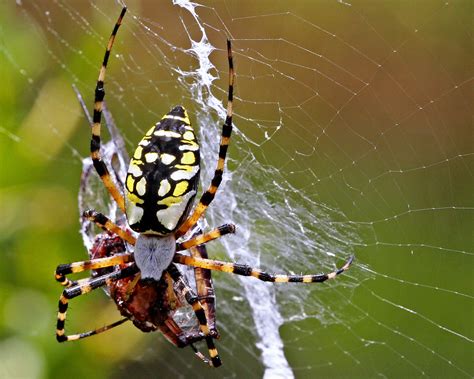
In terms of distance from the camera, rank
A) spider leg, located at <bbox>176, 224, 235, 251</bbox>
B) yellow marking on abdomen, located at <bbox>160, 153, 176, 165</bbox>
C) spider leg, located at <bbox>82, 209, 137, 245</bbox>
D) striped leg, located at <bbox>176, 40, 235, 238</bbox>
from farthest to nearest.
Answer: spider leg, located at <bbox>82, 209, 137, 245</bbox>, spider leg, located at <bbox>176, 224, 235, 251</bbox>, striped leg, located at <bbox>176, 40, 235, 238</bbox>, yellow marking on abdomen, located at <bbox>160, 153, 176, 165</bbox>

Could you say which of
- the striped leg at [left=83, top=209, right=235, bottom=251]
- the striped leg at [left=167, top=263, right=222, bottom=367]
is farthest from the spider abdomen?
the striped leg at [left=167, top=263, right=222, bottom=367]

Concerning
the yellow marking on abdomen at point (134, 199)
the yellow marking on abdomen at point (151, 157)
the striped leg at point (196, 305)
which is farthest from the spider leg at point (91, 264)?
the yellow marking on abdomen at point (151, 157)

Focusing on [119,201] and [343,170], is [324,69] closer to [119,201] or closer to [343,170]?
[343,170]

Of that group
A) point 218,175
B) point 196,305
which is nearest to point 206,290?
point 196,305

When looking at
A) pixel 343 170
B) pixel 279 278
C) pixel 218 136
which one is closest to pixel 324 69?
pixel 343 170

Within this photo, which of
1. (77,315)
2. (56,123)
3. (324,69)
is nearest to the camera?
(77,315)

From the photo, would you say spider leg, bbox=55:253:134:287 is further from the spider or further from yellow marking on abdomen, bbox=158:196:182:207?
yellow marking on abdomen, bbox=158:196:182:207

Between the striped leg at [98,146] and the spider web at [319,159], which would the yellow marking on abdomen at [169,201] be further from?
the spider web at [319,159]
